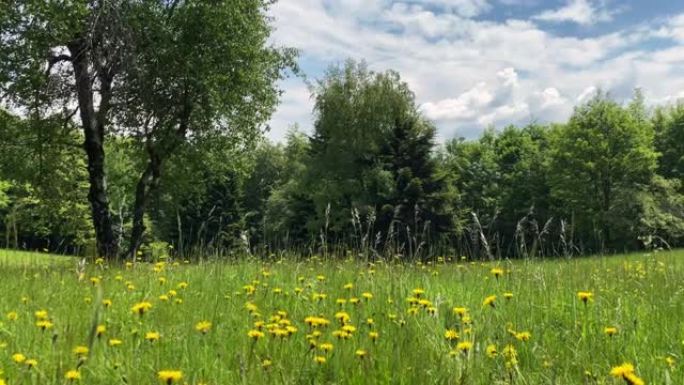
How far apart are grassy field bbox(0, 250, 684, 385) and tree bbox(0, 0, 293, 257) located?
25.9ft

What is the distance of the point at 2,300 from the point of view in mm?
4727

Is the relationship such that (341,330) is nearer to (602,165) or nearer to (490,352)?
(490,352)

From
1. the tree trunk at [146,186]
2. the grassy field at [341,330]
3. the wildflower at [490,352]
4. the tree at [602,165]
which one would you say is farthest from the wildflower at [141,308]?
the tree at [602,165]

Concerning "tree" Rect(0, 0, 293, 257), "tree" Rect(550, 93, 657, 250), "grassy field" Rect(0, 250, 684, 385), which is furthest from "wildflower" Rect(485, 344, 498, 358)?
"tree" Rect(550, 93, 657, 250)

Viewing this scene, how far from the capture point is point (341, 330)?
3141 mm

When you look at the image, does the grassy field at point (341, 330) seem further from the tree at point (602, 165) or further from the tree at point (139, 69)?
the tree at point (602, 165)

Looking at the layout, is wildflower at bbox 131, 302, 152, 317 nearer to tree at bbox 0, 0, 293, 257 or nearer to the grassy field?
the grassy field

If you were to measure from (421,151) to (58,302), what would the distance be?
35006 mm

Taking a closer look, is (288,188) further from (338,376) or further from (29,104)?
(338,376)

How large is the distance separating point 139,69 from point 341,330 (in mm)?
12032

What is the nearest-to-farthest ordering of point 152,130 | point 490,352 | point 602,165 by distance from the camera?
1. point 490,352
2. point 152,130
3. point 602,165

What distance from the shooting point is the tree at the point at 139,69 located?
41.1ft

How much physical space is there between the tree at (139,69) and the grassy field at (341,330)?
789 centimetres

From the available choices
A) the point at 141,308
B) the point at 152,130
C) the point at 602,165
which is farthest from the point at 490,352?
the point at 602,165
